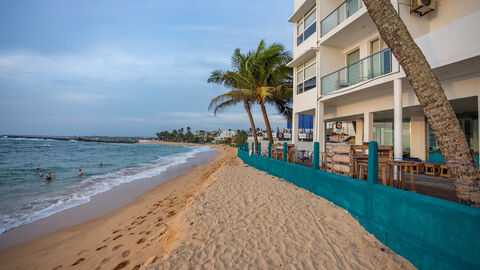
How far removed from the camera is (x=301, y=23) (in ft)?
41.4

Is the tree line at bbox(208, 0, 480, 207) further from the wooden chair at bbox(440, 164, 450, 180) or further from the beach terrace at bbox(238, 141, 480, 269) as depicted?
the wooden chair at bbox(440, 164, 450, 180)

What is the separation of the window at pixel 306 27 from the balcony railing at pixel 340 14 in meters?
1.14

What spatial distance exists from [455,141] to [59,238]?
827 centimetres

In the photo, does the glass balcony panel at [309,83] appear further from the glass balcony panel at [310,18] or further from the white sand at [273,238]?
the white sand at [273,238]

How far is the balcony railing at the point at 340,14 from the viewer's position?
849 cm

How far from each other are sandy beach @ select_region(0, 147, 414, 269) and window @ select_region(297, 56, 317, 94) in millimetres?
6868

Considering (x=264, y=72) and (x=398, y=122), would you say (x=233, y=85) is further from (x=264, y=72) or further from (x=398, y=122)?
(x=398, y=122)

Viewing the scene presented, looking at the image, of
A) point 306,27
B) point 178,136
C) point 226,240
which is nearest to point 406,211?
point 226,240

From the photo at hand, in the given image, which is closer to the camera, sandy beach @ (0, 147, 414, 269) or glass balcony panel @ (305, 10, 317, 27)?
sandy beach @ (0, 147, 414, 269)

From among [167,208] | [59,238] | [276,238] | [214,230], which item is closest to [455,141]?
[276,238]

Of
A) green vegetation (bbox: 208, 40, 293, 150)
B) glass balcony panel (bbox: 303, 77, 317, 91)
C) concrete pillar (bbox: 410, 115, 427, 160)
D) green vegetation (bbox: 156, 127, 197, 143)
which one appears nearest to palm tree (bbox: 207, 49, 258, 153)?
green vegetation (bbox: 208, 40, 293, 150)

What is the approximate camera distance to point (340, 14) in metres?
9.23

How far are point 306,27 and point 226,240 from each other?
1185cm

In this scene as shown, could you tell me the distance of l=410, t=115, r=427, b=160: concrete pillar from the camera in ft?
29.2
